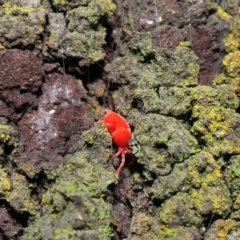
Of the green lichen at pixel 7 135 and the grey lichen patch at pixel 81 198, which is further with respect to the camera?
the green lichen at pixel 7 135

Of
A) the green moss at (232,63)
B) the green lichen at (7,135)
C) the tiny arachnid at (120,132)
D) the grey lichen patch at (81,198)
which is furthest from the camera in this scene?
the green moss at (232,63)

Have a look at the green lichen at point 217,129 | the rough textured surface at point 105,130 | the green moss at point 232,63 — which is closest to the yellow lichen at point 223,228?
the rough textured surface at point 105,130

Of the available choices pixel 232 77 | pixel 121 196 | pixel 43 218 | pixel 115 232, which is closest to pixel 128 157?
pixel 121 196

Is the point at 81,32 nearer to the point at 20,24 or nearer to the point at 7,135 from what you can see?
the point at 20,24

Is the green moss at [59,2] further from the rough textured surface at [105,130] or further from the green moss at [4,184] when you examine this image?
the green moss at [4,184]

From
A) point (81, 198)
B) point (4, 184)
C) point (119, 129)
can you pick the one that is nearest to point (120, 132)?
point (119, 129)

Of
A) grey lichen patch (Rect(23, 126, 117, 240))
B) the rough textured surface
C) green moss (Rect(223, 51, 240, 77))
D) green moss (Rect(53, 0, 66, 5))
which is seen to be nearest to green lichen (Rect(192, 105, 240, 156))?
the rough textured surface
